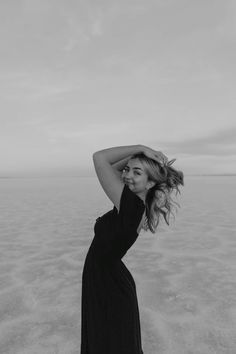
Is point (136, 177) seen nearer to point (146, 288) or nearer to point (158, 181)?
point (158, 181)

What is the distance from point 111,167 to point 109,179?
0.09 metres

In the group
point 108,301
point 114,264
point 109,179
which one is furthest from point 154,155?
point 108,301

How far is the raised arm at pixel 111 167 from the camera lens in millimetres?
1849

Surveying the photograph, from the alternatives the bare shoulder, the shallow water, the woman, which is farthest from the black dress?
the shallow water

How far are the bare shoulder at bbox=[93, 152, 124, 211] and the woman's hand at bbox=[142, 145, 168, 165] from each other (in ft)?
0.74

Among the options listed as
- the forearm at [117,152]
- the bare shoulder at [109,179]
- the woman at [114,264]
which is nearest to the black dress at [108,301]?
the woman at [114,264]

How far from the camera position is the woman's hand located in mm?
1932

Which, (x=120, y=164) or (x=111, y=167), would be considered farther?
(x=120, y=164)

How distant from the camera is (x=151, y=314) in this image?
3750 mm

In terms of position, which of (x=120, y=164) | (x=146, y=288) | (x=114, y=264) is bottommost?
(x=146, y=288)

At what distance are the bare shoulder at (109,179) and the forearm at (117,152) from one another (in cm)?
2

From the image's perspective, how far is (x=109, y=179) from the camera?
188 centimetres

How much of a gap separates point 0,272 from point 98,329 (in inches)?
142

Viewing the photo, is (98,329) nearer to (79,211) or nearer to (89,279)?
(89,279)
